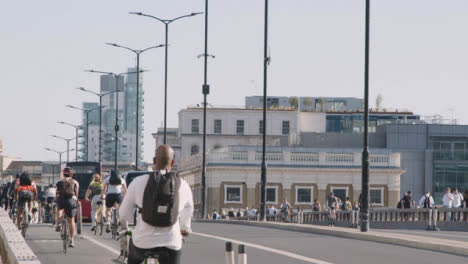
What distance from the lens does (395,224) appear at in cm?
5534

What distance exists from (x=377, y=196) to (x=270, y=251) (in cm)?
8128

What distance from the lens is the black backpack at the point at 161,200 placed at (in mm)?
11289

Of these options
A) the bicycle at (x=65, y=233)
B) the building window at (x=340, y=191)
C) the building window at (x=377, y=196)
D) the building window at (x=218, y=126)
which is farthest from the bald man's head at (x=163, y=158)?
the building window at (x=218, y=126)

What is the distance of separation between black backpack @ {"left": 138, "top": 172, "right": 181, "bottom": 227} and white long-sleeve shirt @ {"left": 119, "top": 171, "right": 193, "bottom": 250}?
0.22ft

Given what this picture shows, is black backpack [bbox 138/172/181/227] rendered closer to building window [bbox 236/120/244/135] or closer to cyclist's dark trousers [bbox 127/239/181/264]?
cyclist's dark trousers [bbox 127/239/181/264]

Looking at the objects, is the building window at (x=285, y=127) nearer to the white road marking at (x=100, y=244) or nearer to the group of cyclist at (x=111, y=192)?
the white road marking at (x=100, y=244)

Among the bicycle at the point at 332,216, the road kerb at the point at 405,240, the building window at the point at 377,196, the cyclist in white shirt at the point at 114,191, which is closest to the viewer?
the road kerb at the point at 405,240

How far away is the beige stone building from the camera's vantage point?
106 metres

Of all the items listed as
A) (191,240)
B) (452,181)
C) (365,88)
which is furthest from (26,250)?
(452,181)

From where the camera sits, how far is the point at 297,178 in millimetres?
107312

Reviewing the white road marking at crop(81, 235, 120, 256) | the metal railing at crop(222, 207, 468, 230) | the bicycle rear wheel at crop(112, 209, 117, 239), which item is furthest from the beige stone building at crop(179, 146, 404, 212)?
the bicycle rear wheel at crop(112, 209, 117, 239)

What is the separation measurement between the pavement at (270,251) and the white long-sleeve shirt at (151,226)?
34.3 feet

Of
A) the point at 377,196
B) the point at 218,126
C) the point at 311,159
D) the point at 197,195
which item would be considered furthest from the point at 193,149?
the point at 377,196

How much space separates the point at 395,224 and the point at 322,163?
170ft
